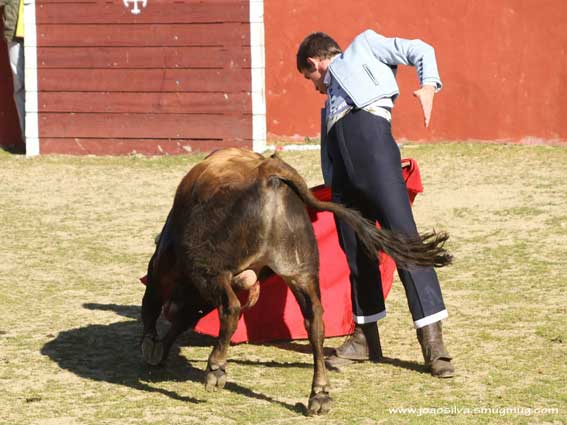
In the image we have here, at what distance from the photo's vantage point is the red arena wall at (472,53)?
34.6 feet

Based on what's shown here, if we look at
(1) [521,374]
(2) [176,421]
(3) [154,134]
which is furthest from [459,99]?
(2) [176,421]

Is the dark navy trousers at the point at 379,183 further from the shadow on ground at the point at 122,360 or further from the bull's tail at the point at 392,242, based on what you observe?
Result: the shadow on ground at the point at 122,360

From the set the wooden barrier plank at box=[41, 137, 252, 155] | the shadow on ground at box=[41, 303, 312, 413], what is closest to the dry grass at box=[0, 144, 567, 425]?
the shadow on ground at box=[41, 303, 312, 413]

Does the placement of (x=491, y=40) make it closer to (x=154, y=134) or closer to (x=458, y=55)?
(x=458, y=55)

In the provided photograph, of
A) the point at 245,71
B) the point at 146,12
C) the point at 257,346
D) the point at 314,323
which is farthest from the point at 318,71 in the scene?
the point at 146,12

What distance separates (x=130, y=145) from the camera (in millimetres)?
11078

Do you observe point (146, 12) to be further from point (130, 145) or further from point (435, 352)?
point (435, 352)

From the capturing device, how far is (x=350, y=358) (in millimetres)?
4797

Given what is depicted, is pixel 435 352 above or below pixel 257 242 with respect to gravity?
below

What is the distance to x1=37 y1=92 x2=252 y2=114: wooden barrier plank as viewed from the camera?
429 inches

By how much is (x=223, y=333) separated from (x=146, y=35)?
23.7ft

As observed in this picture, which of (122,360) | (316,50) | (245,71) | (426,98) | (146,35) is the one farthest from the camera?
(146,35)

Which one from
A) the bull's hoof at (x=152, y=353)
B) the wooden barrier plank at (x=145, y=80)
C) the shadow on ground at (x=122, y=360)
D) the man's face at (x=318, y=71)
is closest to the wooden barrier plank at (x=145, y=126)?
the wooden barrier plank at (x=145, y=80)

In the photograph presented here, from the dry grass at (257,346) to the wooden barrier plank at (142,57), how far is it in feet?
5.49
